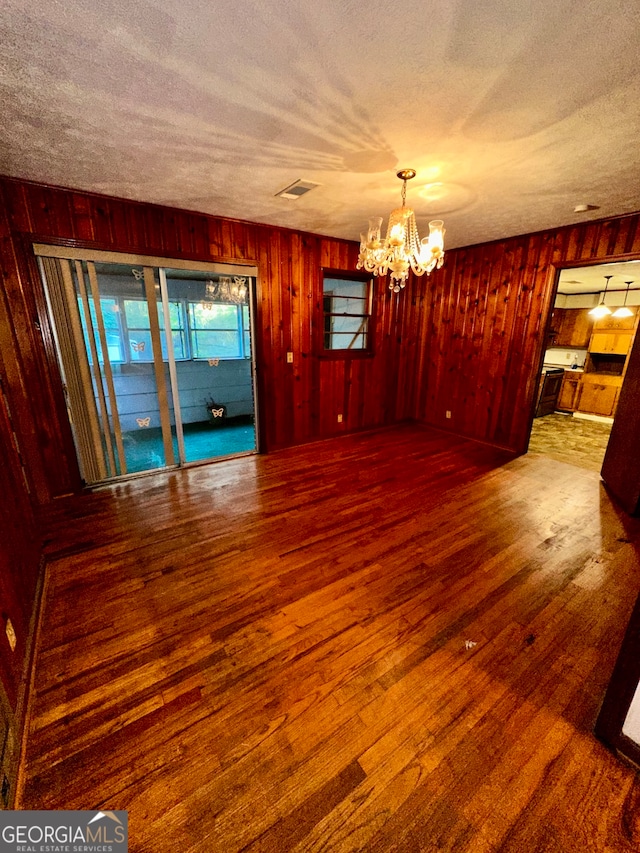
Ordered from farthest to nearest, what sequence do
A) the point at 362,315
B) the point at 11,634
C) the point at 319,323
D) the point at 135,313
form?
the point at 362,315 < the point at 319,323 < the point at 135,313 < the point at 11,634

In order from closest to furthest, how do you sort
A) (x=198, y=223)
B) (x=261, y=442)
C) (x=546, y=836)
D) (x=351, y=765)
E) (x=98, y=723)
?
(x=546, y=836), (x=351, y=765), (x=98, y=723), (x=198, y=223), (x=261, y=442)

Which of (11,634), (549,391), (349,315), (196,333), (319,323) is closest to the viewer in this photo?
(11,634)

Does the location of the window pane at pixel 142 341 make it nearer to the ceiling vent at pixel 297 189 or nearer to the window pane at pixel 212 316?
the window pane at pixel 212 316

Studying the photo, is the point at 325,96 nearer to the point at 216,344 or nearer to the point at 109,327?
the point at 109,327

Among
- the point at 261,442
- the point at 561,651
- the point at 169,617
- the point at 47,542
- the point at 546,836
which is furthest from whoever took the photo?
the point at 261,442

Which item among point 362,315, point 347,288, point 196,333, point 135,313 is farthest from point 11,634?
point 196,333

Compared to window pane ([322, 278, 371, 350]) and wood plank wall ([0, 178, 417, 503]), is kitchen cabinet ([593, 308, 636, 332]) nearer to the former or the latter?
wood plank wall ([0, 178, 417, 503])

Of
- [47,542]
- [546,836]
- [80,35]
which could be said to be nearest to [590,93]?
[80,35]

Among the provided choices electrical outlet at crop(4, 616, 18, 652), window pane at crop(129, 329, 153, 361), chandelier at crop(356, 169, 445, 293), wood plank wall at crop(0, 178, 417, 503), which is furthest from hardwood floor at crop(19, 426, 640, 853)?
chandelier at crop(356, 169, 445, 293)

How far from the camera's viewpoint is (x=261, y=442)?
13.7ft

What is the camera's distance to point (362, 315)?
15.9ft

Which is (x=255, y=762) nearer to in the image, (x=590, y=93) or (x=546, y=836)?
(x=546, y=836)

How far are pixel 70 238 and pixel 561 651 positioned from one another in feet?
14.3

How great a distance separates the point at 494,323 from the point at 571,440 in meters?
2.23
